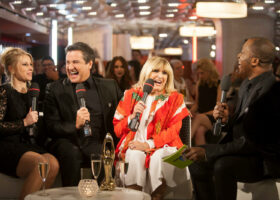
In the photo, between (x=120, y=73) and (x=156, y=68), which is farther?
(x=120, y=73)

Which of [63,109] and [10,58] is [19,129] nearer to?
[63,109]

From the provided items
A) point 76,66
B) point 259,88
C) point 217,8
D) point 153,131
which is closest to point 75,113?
point 76,66

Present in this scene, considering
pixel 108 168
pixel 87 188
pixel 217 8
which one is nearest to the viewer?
pixel 87 188

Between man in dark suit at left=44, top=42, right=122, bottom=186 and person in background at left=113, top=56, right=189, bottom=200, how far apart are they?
167 mm

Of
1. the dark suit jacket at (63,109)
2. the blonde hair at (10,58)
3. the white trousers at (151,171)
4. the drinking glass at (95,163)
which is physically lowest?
the white trousers at (151,171)

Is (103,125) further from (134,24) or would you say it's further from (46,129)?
(134,24)

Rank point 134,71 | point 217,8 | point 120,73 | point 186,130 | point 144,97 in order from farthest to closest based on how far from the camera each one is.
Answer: point 134,71
point 217,8
point 120,73
point 186,130
point 144,97

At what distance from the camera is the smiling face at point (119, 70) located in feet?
21.3

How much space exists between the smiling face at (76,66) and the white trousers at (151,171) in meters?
0.80

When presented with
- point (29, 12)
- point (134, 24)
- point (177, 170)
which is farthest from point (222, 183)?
point (134, 24)

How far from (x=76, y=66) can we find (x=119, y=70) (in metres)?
2.22

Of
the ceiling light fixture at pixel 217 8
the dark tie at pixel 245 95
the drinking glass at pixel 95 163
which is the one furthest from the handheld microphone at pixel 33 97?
the ceiling light fixture at pixel 217 8

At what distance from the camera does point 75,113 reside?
4.30 metres

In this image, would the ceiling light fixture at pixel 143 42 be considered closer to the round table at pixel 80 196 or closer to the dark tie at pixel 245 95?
the dark tie at pixel 245 95
